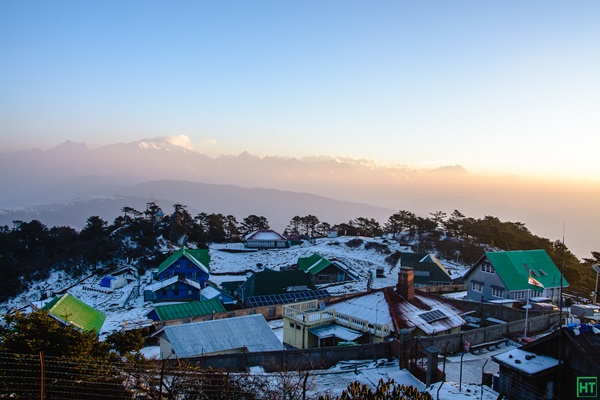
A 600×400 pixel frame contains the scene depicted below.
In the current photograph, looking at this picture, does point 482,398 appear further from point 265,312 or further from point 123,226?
point 123,226

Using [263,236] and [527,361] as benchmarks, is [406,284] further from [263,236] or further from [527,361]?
[263,236]

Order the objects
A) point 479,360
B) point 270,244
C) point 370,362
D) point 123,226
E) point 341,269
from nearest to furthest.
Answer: point 370,362, point 479,360, point 341,269, point 123,226, point 270,244

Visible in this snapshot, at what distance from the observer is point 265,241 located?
238 feet


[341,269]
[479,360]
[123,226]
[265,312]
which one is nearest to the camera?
[479,360]

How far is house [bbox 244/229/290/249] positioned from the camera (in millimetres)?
71625

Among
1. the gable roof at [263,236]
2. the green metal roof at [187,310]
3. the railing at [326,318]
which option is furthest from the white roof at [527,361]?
the gable roof at [263,236]

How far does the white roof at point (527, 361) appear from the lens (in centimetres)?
1256

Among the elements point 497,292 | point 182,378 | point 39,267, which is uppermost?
point 182,378

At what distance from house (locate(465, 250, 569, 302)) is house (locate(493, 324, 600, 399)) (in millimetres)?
22622

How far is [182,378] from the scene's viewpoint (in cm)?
1163

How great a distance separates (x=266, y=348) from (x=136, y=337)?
19.5 ft

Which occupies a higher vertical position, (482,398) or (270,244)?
(482,398)

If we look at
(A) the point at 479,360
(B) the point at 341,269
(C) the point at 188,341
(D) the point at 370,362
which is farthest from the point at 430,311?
(B) the point at 341,269

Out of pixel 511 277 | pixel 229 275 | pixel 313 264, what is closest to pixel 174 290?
pixel 229 275
